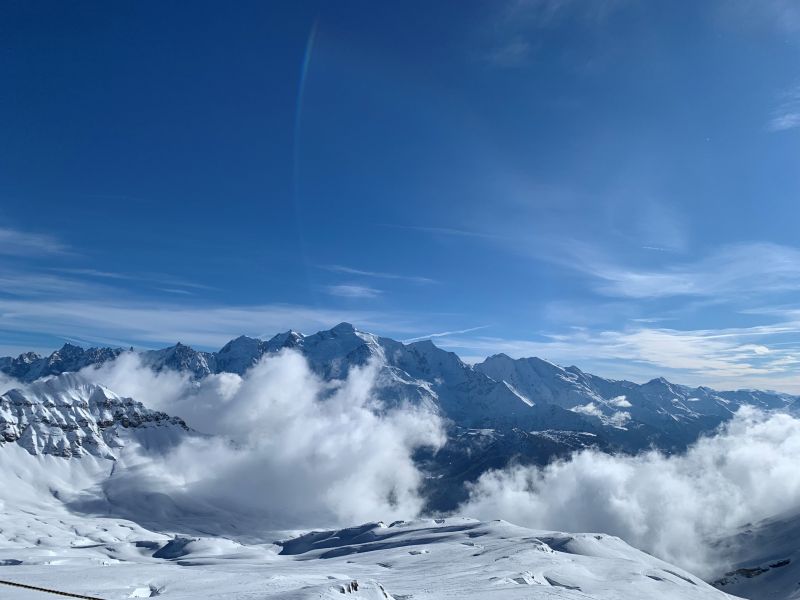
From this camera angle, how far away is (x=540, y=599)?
3118 inches

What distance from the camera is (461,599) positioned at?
8444 centimetres

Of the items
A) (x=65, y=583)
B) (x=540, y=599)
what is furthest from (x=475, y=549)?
(x=65, y=583)

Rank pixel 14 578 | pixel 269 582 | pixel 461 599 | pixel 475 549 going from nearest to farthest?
pixel 461 599, pixel 14 578, pixel 269 582, pixel 475 549

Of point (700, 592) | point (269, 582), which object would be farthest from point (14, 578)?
point (700, 592)

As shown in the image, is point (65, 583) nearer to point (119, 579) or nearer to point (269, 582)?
point (119, 579)

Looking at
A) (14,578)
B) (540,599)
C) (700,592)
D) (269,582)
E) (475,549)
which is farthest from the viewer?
(475,549)

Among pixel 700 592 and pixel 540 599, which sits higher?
pixel 540 599

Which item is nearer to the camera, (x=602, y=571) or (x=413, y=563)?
(x=602, y=571)

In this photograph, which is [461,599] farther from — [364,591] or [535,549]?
[535,549]

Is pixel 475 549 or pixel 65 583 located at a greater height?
pixel 65 583

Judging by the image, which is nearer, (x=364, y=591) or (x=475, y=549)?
(x=364, y=591)

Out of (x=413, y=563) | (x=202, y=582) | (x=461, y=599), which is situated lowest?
(x=413, y=563)

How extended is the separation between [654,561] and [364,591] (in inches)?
5361

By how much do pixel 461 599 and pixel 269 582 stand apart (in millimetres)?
41376
